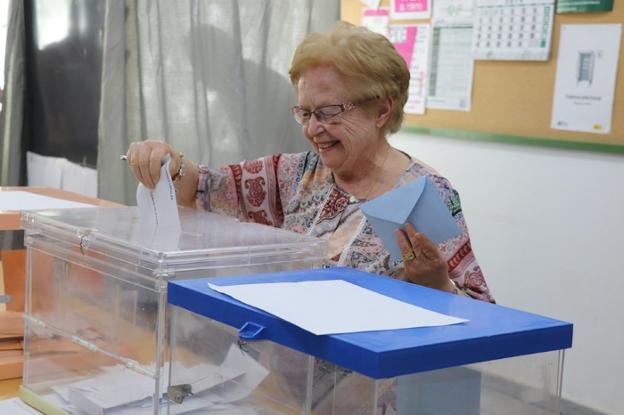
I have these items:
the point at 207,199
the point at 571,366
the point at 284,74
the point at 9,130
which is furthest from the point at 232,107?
the point at 571,366

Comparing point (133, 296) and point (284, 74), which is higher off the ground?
point (284, 74)

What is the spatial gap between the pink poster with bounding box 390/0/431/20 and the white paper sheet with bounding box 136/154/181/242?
223cm

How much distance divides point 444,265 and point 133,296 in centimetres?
51

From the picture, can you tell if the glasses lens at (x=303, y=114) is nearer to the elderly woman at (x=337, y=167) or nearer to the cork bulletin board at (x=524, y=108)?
the elderly woman at (x=337, y=167)

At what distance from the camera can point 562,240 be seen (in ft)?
9.78

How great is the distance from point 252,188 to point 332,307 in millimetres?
997

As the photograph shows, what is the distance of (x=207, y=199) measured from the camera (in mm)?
Answer: 1872

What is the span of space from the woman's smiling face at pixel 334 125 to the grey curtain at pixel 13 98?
58.0 inches

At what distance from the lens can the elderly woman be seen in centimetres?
170

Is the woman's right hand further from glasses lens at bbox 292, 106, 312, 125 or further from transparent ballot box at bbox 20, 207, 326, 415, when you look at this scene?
glasses lens at bbox 292, 106, 312, 125

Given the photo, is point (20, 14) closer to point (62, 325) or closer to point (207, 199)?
point (207, 199)

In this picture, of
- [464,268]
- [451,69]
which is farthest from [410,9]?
[464,268]

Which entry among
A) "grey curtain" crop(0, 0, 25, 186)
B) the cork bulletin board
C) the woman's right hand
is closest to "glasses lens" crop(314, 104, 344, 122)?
the woman's right hand

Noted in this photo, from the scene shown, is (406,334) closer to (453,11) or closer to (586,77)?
(586,77)
